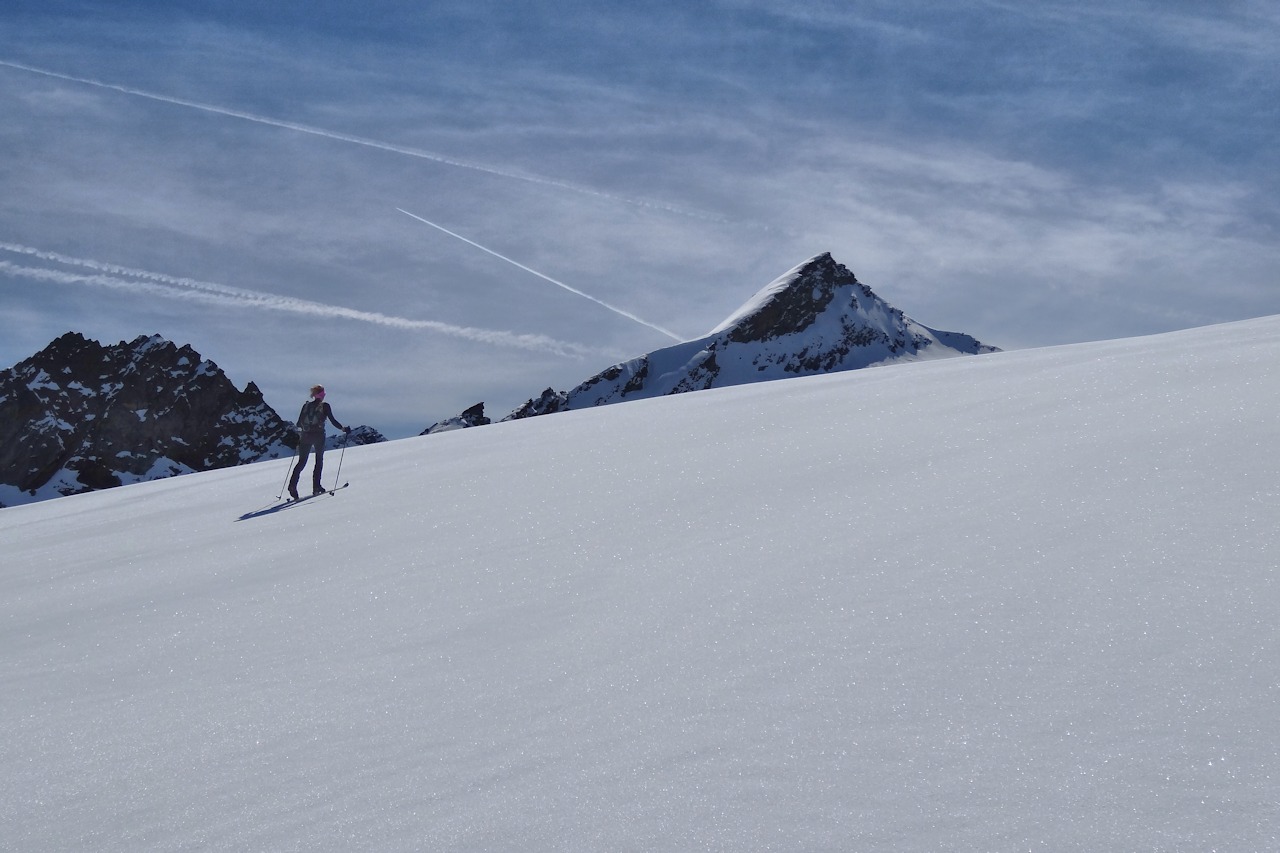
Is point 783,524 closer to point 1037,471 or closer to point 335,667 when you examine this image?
point 1037,471

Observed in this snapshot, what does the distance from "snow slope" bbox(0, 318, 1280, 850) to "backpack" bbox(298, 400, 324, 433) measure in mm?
5332

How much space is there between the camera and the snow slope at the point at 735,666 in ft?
8.43

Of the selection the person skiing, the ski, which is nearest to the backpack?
the person skiing

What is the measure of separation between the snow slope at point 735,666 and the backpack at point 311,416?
5332mm

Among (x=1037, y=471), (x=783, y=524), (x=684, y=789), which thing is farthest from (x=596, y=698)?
(x=1037, y=471)

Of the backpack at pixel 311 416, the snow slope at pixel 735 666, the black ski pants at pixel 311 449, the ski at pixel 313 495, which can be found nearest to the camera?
the snow slope at pixel 735 666

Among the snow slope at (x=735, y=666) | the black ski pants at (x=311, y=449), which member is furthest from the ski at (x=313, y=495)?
the snow slope at (x=735, y=666)

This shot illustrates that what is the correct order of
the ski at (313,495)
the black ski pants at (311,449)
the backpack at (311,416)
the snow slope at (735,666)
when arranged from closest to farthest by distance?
the snow slope at (735,666)
the ski at (313,495)
the black ski pants at (311,449)
the backpack at (311,416)

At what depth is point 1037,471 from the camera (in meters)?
5.57

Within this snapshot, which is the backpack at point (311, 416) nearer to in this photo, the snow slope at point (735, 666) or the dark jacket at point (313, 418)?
the dark jacket at point (313, 418)

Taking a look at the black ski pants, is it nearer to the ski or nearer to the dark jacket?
the dark jacket

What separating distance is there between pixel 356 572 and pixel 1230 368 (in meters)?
7.40

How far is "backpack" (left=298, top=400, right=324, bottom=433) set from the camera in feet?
41.1

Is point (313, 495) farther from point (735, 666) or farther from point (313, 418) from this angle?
point (735, 666)
